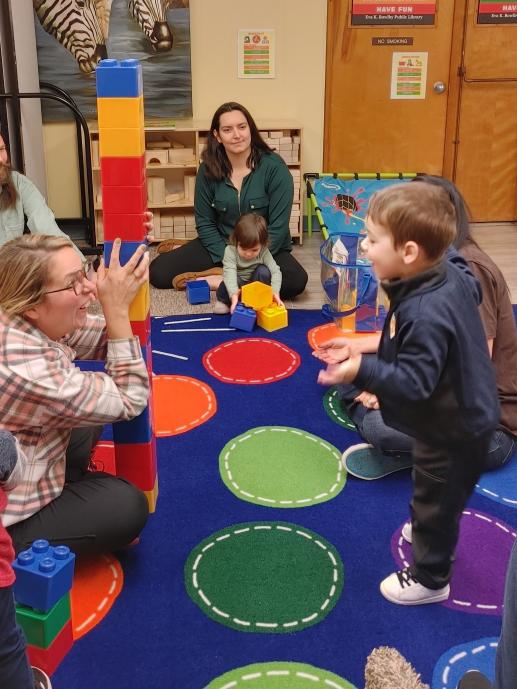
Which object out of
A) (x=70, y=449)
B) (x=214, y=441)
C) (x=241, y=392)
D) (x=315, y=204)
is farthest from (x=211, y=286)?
(x=70, y=449)

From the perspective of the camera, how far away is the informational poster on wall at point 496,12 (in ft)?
16.1

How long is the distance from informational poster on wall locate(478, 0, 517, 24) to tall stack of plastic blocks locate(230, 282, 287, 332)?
276 centimetres

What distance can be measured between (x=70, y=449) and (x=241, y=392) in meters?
0.96

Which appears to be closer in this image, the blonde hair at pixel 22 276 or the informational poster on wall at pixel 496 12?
the blonde hair at pixel 22 276

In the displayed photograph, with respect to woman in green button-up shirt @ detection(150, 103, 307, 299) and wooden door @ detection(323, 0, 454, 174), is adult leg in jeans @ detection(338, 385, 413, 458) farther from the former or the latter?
wooden door @ detection(323, 0, 454, 174)

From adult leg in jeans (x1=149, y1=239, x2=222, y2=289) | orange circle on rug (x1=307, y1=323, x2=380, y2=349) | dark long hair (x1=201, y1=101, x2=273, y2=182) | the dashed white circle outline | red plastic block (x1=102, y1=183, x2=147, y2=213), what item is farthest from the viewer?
adult leg in jeans (x1=149, y1=239, x2=222, y2=289)

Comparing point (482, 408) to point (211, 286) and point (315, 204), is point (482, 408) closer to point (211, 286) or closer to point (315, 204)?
point (211, 286)

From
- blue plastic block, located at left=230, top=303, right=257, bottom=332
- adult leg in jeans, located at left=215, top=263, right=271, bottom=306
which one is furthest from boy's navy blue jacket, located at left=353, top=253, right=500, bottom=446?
adult leg in jeans, located at left=215, top=263, right=271, bottom=306

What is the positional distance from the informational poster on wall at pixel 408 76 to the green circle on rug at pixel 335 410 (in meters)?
2.96

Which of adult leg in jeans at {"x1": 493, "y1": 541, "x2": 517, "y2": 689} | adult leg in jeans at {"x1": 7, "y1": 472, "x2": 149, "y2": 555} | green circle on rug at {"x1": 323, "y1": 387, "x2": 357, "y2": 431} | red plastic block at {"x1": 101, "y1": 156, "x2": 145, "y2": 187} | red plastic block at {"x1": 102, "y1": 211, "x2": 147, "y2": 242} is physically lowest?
green circle on rug at {"x1": 323, "y1": 387, "x2": 357, "y2": 431}

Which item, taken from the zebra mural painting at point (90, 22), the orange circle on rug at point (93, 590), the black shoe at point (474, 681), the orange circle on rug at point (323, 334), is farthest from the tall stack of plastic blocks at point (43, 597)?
the zebra mural painting at point (90, 22)

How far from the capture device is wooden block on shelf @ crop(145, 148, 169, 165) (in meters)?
4.65

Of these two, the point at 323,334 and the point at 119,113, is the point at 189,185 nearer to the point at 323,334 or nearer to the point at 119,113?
the point at 323,334

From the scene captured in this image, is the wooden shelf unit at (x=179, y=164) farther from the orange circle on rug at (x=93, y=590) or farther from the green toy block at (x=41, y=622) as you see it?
the green toy block at (x=41, y=622)
